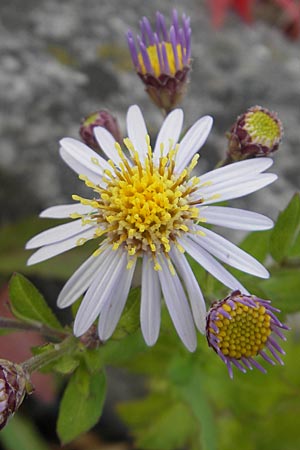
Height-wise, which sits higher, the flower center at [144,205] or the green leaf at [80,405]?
the flower center at [144,205]

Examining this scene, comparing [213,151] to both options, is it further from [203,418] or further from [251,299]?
[251,299]

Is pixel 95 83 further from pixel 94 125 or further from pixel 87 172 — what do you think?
pixel 87 172

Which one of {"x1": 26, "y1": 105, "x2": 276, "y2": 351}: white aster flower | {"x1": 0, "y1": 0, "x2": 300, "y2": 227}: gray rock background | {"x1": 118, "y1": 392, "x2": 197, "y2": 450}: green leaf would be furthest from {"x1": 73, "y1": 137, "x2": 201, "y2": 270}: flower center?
{"x1": 0, "y1": 0, "x2": 300, "y2": 227}: gray rock background

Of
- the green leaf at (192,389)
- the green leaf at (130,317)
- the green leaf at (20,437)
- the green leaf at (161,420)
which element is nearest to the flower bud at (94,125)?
the green leaf at (130,317)

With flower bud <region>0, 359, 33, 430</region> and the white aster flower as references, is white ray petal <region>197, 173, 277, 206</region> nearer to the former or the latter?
the white aster flower

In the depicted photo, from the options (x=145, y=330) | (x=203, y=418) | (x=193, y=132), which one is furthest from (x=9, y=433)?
(x=193, y=132)

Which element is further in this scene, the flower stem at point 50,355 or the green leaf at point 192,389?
the green leaf at point 192,389

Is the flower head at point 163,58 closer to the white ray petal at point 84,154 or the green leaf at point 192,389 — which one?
the white ray petal at point 84,154
